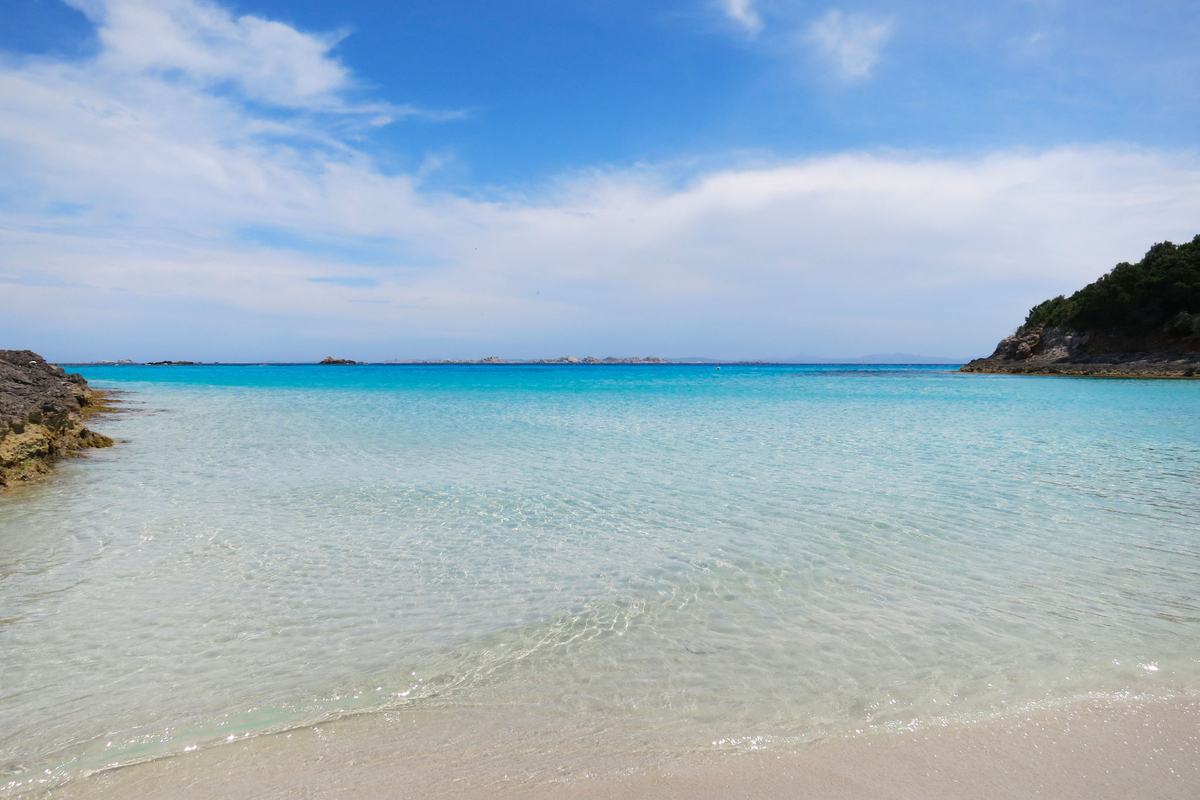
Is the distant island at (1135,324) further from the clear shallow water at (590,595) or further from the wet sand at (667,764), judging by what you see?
the wet sand at (667,764)

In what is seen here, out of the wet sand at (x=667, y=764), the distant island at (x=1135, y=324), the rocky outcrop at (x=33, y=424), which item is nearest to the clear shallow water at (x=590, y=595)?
the wet sand at (x=667, y=764)

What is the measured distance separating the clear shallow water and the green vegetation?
187 feet

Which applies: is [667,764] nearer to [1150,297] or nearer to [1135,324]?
[1150,297]

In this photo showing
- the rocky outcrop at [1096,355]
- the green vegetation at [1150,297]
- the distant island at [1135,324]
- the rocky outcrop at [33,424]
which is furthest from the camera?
the green vegetation at [1150,297]

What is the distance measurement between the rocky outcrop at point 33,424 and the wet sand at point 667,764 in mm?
9356

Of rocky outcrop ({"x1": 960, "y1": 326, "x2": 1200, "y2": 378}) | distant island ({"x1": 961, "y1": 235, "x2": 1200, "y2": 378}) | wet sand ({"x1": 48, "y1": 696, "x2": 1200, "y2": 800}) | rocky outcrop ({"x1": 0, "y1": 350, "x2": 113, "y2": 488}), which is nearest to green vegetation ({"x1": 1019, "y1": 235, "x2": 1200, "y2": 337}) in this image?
distant island ({"x1": 961, "y1": 235, "x2": 1200, "y2": 378})

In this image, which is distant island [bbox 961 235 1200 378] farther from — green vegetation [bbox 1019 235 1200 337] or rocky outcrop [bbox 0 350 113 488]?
rocky outcrop [bbox 0 350 113 488]

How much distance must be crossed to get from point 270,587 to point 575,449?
8492 millimetres

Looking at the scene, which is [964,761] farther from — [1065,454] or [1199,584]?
[1065,454]

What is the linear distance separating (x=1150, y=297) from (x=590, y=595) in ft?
232

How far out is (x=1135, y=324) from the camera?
55594mm

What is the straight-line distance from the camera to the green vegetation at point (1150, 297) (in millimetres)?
51406

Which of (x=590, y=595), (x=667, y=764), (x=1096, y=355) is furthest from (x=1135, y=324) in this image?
(x=667, y=764)

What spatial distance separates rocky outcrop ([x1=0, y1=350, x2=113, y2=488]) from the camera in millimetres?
9844
